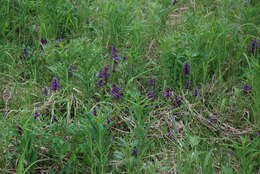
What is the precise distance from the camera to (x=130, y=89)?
351 cm

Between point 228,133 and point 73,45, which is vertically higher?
point 73,45

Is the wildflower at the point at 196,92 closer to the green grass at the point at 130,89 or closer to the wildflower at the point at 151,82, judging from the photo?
the green grass at the point at 130,89

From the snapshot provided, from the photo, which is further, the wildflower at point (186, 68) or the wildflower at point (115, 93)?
the wildflower at point (186, 68)

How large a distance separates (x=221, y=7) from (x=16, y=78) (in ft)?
6.30

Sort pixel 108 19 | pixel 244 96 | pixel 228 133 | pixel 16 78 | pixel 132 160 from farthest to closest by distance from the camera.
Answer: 1. pixel 108 19
2. pixel 16 78
3. pixel 244 96
4. pixel 228 133
5. pixel 132 160

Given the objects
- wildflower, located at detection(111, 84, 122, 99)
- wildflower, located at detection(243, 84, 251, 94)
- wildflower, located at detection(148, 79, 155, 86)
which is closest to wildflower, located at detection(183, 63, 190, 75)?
wildflower, located at detection(148, 79, 155, 86)

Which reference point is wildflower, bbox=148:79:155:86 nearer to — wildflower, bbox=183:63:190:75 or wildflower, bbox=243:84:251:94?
wildflower, bbox=183:63:190:75

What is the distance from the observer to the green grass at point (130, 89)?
280cm

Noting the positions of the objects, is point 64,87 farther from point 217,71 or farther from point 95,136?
point 217,71

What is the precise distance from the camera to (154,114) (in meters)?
3.37

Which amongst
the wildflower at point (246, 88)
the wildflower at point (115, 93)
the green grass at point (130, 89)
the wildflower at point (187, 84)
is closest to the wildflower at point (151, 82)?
the green grass at point (130, 89)

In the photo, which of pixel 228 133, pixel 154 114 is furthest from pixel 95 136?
pixel 228 133

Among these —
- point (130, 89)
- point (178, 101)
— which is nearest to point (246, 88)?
point (178, 101)

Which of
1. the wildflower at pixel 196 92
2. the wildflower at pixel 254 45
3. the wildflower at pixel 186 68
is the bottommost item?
the wildflower at pixel 196 92
